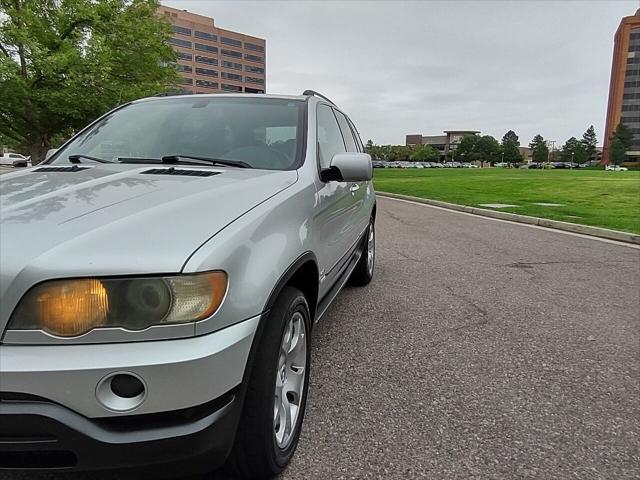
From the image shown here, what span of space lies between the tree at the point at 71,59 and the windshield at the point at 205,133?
12.7 metres

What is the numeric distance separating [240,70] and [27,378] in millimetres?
125110

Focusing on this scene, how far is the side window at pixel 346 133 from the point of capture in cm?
419

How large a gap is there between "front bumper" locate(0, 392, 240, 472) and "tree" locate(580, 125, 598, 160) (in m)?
133

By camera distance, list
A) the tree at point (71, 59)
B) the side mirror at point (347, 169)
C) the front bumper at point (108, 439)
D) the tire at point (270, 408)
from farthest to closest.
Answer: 1. the tree at point (71, 59)
2. the side mirror at point (347, 169)
3. the tire at point (270, 408)
4. the front bumper at point (108, 439)

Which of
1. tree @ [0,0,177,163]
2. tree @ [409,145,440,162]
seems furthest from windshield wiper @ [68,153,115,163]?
tree @ [409,145,440,162]

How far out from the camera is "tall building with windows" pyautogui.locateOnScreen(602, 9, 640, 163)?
107 m

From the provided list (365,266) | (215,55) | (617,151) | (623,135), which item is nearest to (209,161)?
(365,266)

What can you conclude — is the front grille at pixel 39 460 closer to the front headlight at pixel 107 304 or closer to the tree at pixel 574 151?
the front headlight at pixel 107 304

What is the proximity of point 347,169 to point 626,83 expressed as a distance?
132821 mm

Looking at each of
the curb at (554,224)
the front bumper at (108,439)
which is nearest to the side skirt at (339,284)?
A: the front bumper at (108,439)

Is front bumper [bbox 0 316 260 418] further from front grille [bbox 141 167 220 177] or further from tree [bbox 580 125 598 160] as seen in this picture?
tree [bbox 580 125 598 160]

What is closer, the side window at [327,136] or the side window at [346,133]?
the side window at [327,136]

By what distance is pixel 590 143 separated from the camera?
118375 mm

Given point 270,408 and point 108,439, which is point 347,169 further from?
point 108,439
